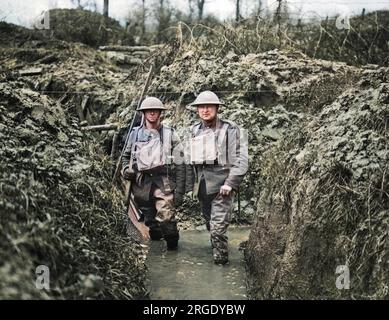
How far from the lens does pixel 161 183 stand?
6.96m

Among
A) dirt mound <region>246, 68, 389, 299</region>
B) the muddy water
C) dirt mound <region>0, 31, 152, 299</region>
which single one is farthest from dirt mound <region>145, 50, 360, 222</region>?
dirt mound <region>246, 68, 389, 299</region>

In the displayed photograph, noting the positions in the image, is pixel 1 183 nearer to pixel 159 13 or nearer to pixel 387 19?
pixel 387 19

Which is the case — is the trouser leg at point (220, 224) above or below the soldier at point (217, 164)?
below

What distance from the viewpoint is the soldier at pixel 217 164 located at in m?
6.31

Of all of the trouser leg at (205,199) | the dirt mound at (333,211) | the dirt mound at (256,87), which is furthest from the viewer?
the dirt mound at (256,87)

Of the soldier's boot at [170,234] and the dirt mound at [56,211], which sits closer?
the dirt mound at [56,211]

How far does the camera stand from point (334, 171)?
472cm

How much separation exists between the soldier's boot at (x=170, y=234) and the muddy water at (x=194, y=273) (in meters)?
0.10

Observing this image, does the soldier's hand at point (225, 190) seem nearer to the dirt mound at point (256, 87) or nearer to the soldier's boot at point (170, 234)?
the soldier's boot at point (170, 234)

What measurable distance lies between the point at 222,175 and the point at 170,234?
1.16 metres

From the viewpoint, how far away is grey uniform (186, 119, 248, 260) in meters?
6.30

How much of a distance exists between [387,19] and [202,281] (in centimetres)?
1409

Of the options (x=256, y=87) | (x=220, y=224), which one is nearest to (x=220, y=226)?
(x=220, y=224)

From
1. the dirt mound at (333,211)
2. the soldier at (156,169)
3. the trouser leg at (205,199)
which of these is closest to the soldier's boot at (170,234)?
the soldier at (156,169)
